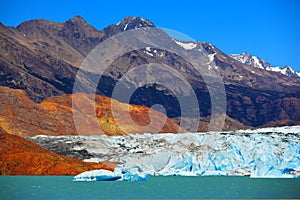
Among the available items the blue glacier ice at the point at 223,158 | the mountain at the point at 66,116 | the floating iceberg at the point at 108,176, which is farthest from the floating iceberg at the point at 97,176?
the mountain at the point at 66,116

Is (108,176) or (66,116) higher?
(66,116)

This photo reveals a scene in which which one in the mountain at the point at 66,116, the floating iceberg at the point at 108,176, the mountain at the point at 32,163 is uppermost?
the mountain at the point at 66,116

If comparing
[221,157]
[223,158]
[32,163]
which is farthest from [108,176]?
[223,158]

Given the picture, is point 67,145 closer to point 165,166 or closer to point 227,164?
point 165,166

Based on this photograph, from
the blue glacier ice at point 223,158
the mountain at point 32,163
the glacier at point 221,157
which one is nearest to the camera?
the blue glacier ice at point 223,158

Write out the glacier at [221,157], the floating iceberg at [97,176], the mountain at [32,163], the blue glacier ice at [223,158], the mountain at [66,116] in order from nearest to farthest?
the floating iceberg at [97,176], the blue glacier ice at [223,158], the glacier at [221,157], the mountain at [32,163], the mountain at [66,116]

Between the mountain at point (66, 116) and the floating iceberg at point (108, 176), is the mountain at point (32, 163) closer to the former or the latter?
the floating iceberg at point (108, 176)

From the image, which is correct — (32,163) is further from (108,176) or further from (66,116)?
(66,116)

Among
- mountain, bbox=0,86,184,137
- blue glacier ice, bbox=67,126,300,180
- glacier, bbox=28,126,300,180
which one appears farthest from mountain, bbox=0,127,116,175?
mountain, bbox=0,86,184,137

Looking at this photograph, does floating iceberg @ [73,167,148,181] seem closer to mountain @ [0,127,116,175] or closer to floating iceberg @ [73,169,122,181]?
floating iceberg @ [73,169,122,181]

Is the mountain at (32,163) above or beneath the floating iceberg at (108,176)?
above
